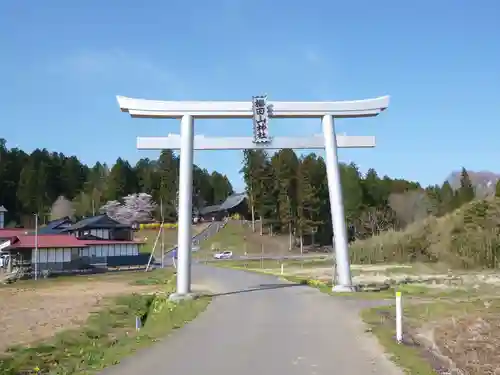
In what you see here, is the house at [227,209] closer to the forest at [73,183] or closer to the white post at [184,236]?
the forest at [73,183]

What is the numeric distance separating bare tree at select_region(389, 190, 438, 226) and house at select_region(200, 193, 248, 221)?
974 inches

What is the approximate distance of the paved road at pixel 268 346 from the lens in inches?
294

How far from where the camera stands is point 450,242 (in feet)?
124

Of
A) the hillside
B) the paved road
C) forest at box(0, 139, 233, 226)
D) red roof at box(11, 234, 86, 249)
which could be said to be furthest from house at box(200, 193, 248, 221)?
the paved road

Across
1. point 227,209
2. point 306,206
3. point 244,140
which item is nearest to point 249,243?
point 306,206

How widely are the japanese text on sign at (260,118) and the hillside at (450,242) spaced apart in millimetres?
21042

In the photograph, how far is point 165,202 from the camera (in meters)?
86.3

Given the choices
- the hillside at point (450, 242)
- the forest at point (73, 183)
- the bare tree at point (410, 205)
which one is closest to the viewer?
the hillside at point (450, 242)

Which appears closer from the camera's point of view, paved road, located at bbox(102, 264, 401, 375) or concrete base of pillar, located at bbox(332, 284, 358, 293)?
paved road, located at bbox(102, 264, 401, 375)

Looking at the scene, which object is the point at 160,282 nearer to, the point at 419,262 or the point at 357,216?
the point at 419,262

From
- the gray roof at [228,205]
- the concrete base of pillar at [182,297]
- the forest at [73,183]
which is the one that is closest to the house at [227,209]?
the gray roof at [228,205]

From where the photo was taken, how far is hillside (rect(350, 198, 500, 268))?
34.8 meters

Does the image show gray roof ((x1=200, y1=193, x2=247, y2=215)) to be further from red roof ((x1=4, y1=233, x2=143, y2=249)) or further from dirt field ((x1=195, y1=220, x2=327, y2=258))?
red roof ((x1=4, y1=233, x2=143, y2=249))

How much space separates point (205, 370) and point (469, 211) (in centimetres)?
3425
